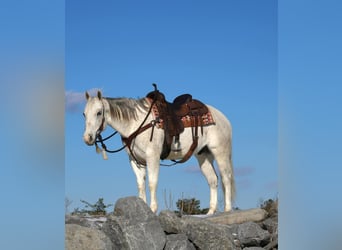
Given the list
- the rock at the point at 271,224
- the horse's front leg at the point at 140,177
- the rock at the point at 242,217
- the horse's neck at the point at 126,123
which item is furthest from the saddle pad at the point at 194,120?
the rock at the point at 271,224

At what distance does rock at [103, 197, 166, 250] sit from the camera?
285 cm

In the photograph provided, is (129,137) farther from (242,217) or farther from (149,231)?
(242,217)

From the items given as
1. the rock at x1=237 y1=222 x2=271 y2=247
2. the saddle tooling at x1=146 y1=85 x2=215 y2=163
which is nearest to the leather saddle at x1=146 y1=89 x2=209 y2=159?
the saddle tooling at x1=146 y1=85 x2=215 y2=163

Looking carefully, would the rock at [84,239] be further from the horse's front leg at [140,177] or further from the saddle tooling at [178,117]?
the saddle tooling at [178,117]

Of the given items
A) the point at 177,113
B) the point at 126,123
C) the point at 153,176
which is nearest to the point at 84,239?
the point at 153,176

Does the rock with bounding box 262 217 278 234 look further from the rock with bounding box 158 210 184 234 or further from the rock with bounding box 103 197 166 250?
the rock with bounding box 103 197 166 250

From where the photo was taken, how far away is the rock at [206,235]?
2.92 m

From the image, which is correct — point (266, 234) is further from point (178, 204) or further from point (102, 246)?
point (102, 246)

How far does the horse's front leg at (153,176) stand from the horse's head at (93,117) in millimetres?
390

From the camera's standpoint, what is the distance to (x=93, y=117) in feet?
10.3

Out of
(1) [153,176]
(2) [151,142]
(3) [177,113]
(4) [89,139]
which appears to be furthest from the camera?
(3) [177,113]

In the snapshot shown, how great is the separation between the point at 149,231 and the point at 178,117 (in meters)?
0.98
